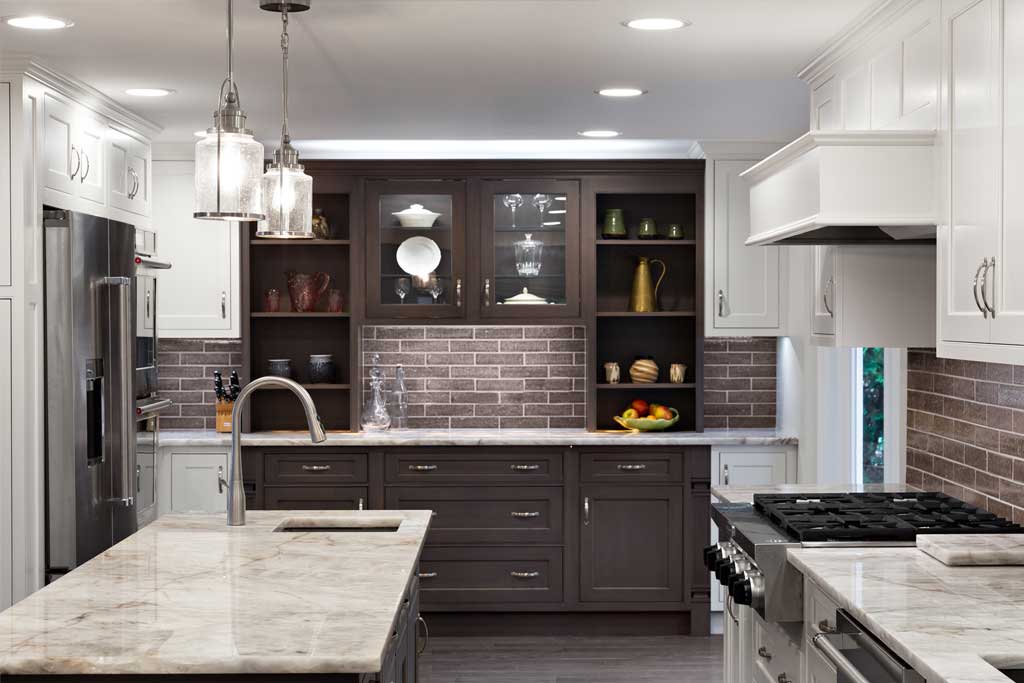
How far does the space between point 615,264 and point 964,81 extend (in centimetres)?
338

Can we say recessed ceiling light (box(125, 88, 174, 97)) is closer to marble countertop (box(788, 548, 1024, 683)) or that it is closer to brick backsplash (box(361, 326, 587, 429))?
brick backsplash (box(361, 326, 587, 429))

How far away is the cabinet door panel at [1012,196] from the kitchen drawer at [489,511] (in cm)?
323

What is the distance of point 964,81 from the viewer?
8.79ft

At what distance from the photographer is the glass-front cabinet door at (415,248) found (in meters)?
5.66

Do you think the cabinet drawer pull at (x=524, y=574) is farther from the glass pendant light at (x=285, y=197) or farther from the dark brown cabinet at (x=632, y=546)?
the glass pendant light at (x=285, y=197)

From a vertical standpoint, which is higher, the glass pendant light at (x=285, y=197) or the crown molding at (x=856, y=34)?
the crown molding at (x=856, y=34)

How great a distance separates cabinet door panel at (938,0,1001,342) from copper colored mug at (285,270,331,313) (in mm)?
3648

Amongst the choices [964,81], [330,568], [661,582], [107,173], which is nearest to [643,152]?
[661,582]

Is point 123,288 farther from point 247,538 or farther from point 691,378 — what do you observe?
point 691,378

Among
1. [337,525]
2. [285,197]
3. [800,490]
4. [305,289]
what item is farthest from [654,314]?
[285,197]

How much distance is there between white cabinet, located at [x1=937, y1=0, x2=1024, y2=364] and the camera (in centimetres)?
240

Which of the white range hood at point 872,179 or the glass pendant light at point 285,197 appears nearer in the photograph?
the glass pendant light at point 285,197

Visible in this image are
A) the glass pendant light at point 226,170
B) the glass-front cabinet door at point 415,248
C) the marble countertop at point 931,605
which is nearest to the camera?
the marble countertop at point 931,605

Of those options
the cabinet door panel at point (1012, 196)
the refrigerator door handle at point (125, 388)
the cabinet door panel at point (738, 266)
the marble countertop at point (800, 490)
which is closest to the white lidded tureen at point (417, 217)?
the cabinet door panel at point (738, 266)
